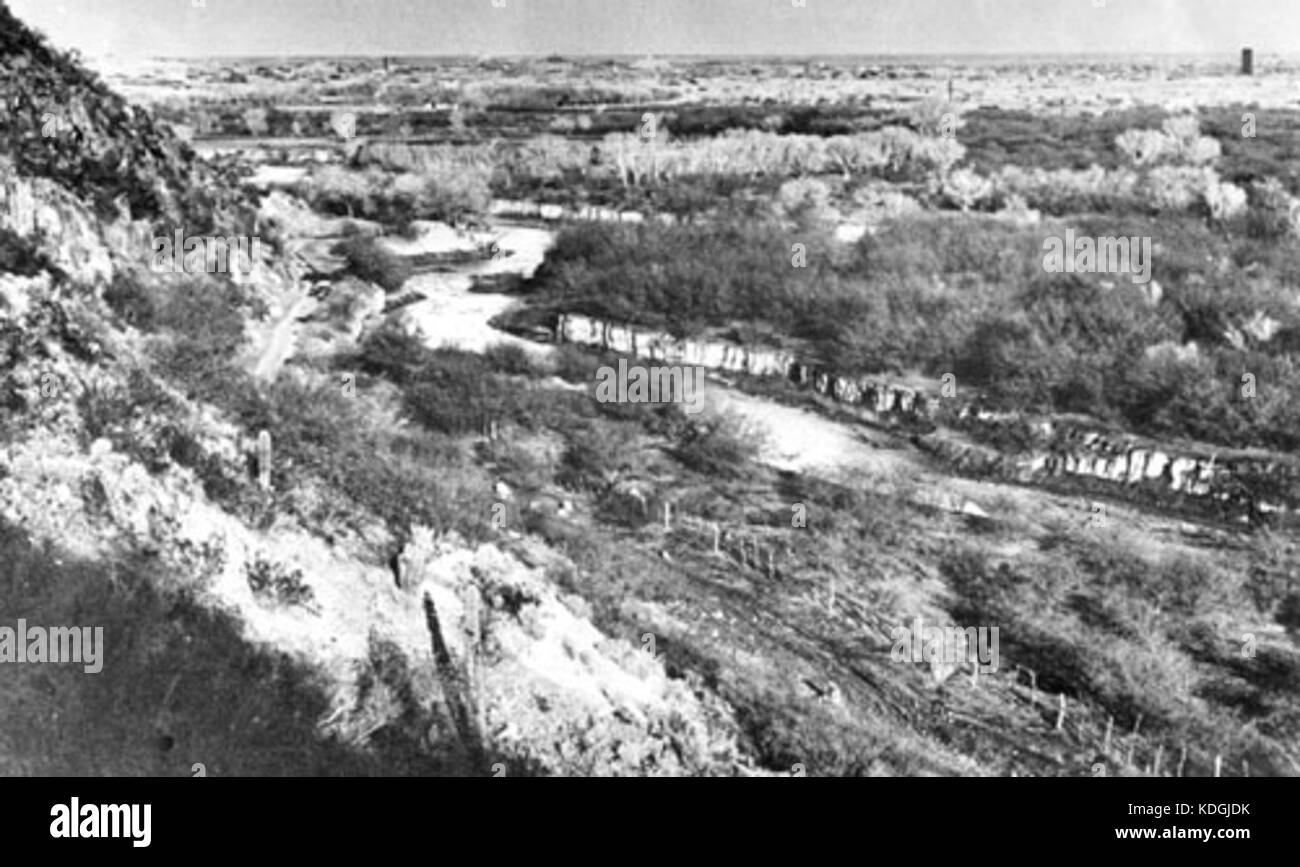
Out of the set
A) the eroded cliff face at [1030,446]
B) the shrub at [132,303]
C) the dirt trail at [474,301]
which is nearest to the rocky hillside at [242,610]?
the shrub at [132,303]

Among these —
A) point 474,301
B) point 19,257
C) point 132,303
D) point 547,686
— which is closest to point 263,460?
point 132,303

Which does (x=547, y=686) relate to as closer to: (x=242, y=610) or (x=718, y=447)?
(x=242, y=610)

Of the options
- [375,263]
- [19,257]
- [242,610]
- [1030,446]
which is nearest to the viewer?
[242,610]

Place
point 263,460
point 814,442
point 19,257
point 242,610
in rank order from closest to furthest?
point 242,610 → point 263,460 → point 19,257 → point 814,442

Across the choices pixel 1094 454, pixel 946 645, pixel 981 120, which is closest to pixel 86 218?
pixel 946 645

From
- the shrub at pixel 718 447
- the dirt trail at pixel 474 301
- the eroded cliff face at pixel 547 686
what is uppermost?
→ the dirt trail at pixel 474 301

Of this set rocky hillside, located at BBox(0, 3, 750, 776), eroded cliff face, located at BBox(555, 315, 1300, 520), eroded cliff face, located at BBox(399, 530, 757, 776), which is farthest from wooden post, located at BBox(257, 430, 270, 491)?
eroded cliff face, located at BBox(555, 315, 1300, 520)

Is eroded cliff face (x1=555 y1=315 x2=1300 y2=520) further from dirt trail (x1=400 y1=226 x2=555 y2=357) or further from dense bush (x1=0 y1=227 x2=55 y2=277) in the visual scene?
dense bush (x1=0 y1=227 x2=55 y2=277)

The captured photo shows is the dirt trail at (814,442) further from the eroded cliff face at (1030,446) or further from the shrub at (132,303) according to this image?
the shrub at (132,303)
